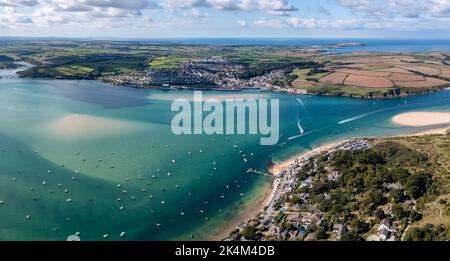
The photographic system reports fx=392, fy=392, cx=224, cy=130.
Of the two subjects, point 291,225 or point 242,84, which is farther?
point 242,84

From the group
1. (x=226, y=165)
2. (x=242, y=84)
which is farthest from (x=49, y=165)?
(x=242, y=84)

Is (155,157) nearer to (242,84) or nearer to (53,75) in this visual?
(242,84)

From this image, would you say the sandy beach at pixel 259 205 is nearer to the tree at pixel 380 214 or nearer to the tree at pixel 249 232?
the tree at pixel 249 232

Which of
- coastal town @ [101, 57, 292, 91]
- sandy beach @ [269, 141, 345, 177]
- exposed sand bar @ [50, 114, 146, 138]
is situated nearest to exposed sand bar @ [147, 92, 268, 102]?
coastal town @ [101, 57, 292, 91]

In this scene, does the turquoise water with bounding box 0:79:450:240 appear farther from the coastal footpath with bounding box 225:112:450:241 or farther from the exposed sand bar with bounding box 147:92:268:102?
the exposed sand bar with bounding box 147:92:268:102

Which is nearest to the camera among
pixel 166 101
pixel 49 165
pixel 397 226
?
pixel 397 226
